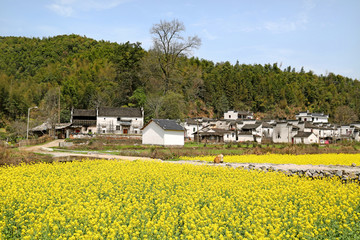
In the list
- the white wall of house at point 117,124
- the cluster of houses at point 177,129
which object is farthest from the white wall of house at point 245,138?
the white wall of house at point 117,124

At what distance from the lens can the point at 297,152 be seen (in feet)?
95.1

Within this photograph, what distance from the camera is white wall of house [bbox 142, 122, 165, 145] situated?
40625 mm

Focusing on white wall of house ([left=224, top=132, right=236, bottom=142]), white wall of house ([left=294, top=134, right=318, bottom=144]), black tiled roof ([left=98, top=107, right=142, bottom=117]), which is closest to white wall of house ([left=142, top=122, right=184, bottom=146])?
black tiled roof ([left=98, top=107, right=142, bottom=117])

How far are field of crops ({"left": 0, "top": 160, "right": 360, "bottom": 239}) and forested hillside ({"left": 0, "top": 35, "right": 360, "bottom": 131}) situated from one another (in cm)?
4480

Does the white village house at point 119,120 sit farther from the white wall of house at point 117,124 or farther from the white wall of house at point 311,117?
the white wall of house at point 311,117

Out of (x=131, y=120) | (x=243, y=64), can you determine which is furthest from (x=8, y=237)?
(x=243, y=64)

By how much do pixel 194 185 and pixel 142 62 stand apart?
5404cm

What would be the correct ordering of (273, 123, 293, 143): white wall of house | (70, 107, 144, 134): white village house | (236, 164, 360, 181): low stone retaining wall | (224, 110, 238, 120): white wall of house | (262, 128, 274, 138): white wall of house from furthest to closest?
(224, 110, 238, 120): white wall of house, (262, 128, 274, 138): white wall of house, (273, 123, 293, 143): white wall of house, (70, 107, 144, 134): white village house, (236, 164, 360, 181): low stone retaining wall

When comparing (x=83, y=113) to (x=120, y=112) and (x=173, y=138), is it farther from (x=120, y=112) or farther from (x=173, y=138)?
(x=173, y=138)

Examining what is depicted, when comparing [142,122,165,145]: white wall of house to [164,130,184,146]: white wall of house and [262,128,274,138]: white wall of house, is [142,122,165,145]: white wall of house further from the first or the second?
[262,128,274,138]: white wall of house

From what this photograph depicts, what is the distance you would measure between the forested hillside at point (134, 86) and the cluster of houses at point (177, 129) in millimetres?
4885

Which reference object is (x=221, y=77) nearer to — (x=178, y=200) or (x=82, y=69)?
(x=82, y=69)

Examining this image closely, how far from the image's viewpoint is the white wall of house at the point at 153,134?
133ft

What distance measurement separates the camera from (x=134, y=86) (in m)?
66.6
